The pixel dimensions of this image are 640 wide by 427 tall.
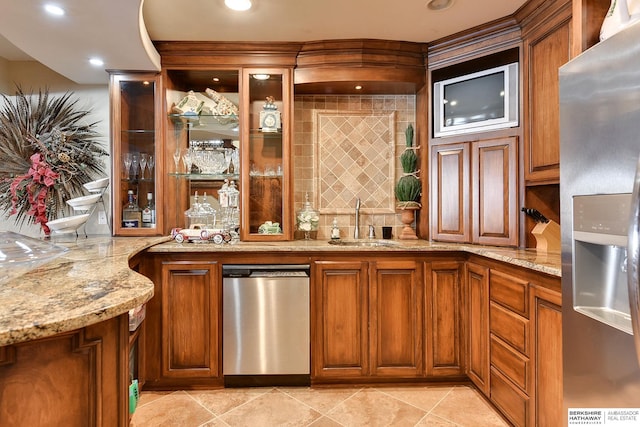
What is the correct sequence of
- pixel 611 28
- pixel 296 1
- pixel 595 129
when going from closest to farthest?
pixel 595 129
pixel 611 28
pixel 296 1

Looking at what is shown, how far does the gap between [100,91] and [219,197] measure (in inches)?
57.1

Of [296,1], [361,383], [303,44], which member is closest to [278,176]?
[303,44]

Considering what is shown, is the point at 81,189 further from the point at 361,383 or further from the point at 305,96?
the point at 361,383

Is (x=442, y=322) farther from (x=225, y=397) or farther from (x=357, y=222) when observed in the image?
(x=225, y=397)

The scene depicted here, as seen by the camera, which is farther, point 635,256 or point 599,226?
point 599,226

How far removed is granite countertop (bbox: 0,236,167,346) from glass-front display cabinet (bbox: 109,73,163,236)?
118 centimetres

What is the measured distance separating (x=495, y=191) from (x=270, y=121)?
176cm

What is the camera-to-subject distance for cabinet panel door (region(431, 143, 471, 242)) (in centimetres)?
239

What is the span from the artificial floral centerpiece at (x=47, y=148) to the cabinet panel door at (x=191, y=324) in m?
1.34

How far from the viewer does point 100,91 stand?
9.28 ft

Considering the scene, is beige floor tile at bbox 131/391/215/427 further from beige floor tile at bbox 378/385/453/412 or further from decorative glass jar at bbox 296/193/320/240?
decorative glass jar at bbox 296/193/320/240

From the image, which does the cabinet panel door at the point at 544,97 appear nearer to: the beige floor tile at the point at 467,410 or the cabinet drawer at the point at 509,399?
the cabinet drawer at the point at 509,399

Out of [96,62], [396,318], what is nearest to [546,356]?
[396,318]

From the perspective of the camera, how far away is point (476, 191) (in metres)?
2.33
